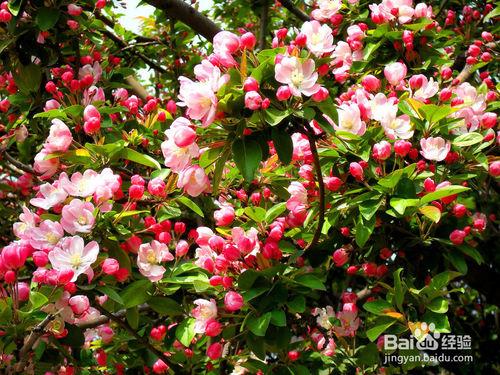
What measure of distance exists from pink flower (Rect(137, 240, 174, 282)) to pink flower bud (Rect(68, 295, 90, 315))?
0.63 ft

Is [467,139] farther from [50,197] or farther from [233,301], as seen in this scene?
[50,197]

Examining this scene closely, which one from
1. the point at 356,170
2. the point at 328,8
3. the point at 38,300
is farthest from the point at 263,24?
the point at 38,300

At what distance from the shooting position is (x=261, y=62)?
1.41 m

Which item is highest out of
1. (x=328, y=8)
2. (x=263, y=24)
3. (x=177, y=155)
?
(x=263, y=24)

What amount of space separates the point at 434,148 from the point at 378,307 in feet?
1.47

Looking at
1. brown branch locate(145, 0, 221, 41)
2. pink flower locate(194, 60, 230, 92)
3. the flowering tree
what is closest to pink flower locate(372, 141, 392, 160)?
the flowering tree

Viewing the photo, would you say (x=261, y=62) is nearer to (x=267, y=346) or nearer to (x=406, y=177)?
(x=406, y=177)

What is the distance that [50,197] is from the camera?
1622 mm

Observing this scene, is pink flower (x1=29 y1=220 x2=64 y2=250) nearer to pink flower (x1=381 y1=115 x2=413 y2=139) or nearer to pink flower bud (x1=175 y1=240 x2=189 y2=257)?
pink flower bud (x1=175 y1=240 x2=189 y2=257)

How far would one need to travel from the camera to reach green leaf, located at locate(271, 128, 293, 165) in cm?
135

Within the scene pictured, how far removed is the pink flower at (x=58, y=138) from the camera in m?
1.64

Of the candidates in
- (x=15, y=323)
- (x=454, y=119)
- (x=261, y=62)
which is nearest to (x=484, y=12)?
(x=454, y=119)

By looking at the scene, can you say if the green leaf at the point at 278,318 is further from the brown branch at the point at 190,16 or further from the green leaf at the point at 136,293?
the brown branch at the point at 190,16

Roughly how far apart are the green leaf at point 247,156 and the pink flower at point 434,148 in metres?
0.53
